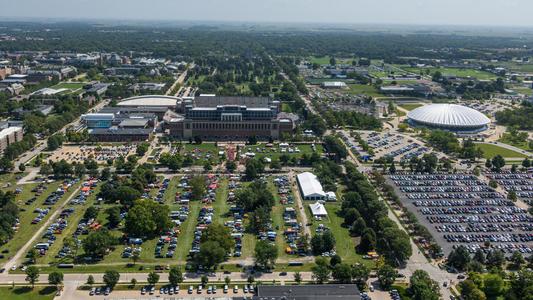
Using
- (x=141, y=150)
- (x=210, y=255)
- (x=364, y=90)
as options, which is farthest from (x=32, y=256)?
(x=364, y=90)

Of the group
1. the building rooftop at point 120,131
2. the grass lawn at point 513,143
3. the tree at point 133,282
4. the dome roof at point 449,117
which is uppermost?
the dome roof at point 449,117

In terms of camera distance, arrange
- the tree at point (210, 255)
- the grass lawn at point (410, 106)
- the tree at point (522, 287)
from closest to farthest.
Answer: the tree at point (522, 287) → the tree at point (210, 255) → the grass lawn at point (410, 106)

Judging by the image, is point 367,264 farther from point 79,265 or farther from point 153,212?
point 79,265

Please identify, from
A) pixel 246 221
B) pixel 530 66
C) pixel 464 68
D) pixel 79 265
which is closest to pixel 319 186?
pixel 246 221

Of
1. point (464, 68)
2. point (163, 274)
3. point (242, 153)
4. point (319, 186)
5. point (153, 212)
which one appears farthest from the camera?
point (464, 68)

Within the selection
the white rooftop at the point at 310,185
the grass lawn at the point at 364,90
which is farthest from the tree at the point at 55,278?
the grass lawn at the point at 364,90

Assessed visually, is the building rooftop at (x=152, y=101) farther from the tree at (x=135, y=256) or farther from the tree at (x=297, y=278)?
the tree at (x=297, y=278)

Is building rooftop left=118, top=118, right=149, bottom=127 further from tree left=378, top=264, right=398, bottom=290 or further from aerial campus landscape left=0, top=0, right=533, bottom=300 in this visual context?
tree left=378, top=264, right=398, bottom=290
